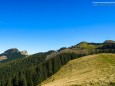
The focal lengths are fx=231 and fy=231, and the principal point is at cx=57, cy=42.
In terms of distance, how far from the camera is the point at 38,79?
130000mm

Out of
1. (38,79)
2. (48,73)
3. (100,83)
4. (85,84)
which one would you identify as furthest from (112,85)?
(48,73)

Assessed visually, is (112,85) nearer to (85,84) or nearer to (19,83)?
(85,84)

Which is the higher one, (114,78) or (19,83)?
(114,78)

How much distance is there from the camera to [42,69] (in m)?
146

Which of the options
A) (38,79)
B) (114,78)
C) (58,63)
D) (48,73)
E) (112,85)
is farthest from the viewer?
(58,63)

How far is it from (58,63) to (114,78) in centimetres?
11160

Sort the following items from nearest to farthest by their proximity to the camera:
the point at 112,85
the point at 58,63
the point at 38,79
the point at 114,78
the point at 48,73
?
the point at 112,85
the point at 114,78
the point at 38,79
the point at 48,73
the point at 58,63

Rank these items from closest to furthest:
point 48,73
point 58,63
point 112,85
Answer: point 112,85 → point 48,73 → point 58,63

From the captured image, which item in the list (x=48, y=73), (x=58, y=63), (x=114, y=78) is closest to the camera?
(x=114, y=78)

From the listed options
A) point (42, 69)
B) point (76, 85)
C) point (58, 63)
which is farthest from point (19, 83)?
point (76, 85)

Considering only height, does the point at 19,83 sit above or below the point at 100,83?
below

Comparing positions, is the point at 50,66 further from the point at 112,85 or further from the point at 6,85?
the point at 112,85

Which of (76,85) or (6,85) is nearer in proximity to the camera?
(76,85)

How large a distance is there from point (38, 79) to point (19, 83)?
569 inches
